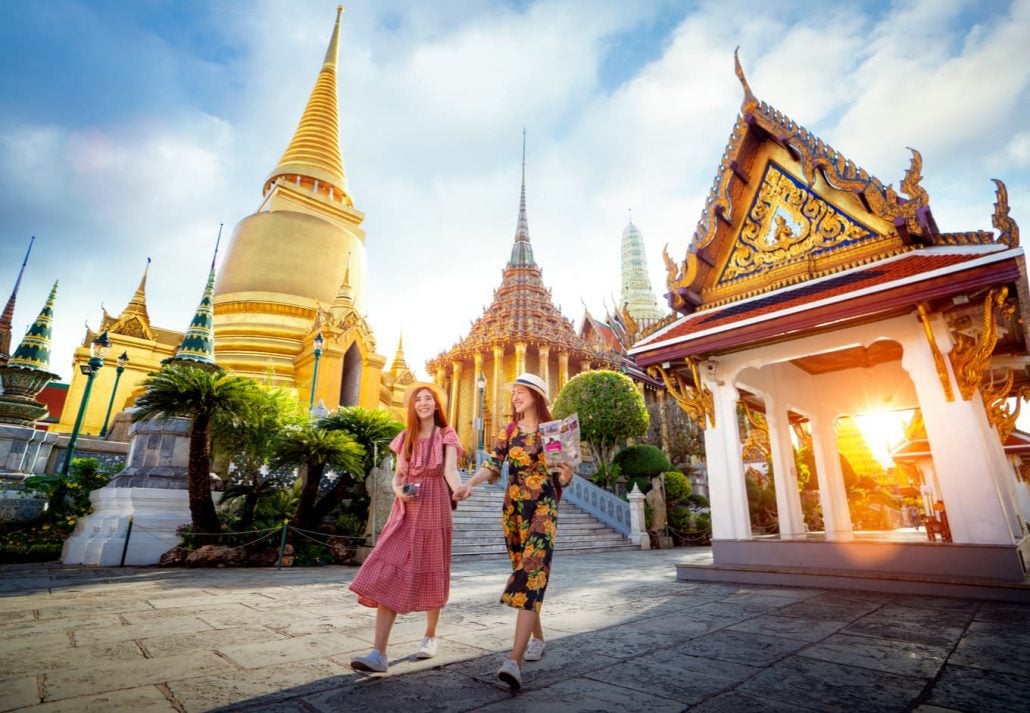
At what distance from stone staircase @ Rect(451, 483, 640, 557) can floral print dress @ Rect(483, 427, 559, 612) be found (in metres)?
7.17

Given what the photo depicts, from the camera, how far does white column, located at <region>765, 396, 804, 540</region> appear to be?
7.66 metres

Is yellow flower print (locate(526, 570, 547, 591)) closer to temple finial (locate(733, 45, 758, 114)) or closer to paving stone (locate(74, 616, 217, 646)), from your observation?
paving stone (locate(74, 616, 217, 646))

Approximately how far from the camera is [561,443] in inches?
102

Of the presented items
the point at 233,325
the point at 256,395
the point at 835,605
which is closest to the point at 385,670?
the point at 835,605

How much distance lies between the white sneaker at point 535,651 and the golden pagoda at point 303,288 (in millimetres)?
15446

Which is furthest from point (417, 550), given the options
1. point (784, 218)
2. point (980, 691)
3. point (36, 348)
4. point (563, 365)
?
point (563, 365)

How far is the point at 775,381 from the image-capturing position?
26.2ft

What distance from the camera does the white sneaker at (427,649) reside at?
267 centimetres

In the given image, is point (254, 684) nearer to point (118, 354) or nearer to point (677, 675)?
point (677, 675)

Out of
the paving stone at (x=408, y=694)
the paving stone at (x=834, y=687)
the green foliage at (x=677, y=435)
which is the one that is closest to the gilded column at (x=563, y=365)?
the green foliage at (x=677, y=435)

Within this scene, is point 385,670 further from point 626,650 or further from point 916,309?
point 916,309

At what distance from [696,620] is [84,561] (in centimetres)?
844

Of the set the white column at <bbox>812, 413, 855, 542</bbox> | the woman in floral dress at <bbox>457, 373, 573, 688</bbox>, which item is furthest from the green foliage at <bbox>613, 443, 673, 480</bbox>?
the woman in floral dress at <bbox>457, 373, 573, 688</bbox>

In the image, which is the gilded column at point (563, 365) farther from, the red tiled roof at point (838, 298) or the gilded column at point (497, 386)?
the red tiled roof at point (838, 298)
